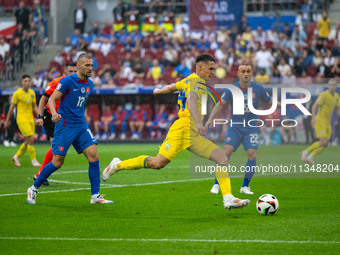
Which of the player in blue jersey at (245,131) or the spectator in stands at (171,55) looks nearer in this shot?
the player in blue jersey at (245,131)

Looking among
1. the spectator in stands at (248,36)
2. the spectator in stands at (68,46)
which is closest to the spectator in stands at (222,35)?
Answer: the spectator in stands at (248,36)

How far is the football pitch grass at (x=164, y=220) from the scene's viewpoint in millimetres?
6828

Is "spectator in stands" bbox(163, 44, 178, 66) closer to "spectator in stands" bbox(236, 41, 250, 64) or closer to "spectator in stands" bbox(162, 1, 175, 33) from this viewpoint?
"spectator in stands" bbox(162, 1, 175, 33)

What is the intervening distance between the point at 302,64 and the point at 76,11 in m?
12.6

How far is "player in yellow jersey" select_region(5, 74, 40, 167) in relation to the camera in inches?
662

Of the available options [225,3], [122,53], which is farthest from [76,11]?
[225,3]

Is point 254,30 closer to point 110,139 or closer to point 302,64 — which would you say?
point 302,64

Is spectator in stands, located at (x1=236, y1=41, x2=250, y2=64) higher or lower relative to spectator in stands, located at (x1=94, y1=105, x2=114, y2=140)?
higher

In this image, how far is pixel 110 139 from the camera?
3027 centimetres

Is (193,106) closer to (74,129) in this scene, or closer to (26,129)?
(74,129)

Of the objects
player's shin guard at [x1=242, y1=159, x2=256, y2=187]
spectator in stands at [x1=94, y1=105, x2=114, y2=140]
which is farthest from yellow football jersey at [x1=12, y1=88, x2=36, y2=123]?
spectator in stands at [x1=94, y1=105, x2=114, y2=140]

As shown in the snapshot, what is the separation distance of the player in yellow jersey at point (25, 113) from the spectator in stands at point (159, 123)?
1209 centimetres

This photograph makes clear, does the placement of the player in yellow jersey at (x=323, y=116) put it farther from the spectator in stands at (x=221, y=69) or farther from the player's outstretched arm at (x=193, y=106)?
the spectator in stands at (x=221, y=69)

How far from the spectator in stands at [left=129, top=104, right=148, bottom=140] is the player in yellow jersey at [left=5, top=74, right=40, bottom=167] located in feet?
40.3
